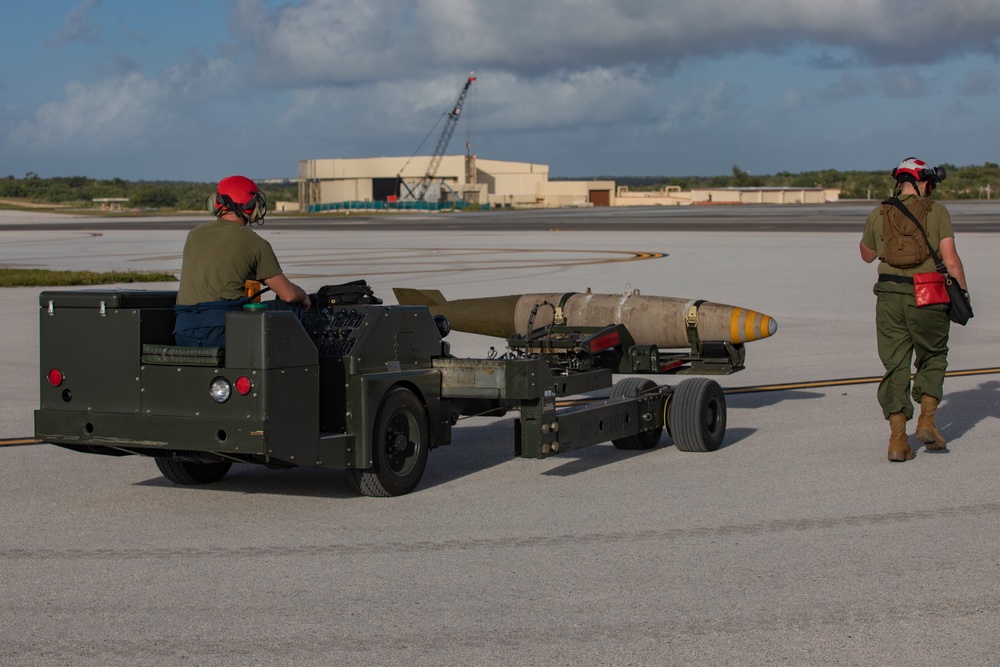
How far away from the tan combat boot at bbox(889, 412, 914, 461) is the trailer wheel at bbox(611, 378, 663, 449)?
180 cm

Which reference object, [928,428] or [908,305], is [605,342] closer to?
[908,305]

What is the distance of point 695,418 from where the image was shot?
1013 centimetres

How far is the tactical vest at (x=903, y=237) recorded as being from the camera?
31.6ft

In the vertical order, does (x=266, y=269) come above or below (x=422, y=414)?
above

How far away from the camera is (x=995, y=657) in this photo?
5.37 m

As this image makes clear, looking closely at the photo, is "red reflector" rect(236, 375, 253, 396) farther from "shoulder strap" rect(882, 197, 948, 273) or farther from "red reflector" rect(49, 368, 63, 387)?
"shoulder strap" rect(882, 197, 948, 273)

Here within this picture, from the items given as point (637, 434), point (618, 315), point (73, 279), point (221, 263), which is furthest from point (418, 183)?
point (221, 263)

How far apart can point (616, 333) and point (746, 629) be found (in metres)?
5.72

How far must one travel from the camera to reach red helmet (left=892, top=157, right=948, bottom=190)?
9773 mm

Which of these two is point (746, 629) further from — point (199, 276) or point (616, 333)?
point (616, 333)

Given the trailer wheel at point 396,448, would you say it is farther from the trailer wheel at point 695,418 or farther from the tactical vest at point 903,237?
the tactical vest at point 903,237

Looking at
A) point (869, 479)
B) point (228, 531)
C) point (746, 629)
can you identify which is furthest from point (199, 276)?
point (869, 479)

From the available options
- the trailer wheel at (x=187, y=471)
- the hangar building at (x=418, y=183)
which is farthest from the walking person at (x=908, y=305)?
the hangar building at (x=418, y=183)

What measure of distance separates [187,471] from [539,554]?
308cm
